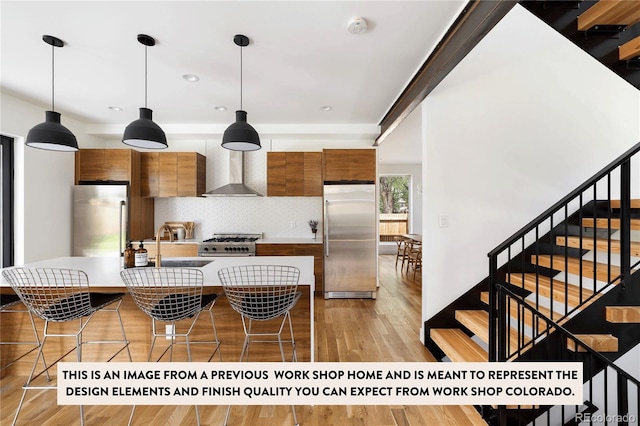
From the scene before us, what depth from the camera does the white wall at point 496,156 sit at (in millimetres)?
3107

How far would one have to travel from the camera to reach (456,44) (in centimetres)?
220

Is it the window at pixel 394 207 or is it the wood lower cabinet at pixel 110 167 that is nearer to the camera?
the wood lower cabinet at pixel 110 167

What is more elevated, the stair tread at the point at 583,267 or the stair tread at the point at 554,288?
the stair tread at the point at 583,267

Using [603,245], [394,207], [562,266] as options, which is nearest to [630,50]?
[603,245]

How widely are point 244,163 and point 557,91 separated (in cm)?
427

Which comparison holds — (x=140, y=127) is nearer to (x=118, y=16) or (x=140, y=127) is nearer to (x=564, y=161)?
(x=118, y=16)

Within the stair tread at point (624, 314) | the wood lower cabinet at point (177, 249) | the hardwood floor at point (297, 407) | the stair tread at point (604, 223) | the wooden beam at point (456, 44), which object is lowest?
the hardwood floor at point (297, 407)

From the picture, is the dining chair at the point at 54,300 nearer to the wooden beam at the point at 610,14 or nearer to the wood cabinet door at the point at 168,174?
the wood cabinet door at the point at 168,174

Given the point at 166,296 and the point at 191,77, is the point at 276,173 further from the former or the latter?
the point at 166,296

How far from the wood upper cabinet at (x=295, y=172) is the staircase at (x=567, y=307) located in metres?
2.74

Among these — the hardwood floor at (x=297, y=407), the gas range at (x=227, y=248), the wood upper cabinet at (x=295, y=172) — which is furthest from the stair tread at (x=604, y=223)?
the gas range at (x=227, y=248)

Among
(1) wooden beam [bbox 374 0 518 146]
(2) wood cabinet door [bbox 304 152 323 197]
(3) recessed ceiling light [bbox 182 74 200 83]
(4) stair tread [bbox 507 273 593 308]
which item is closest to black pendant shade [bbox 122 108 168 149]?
(3) recessed ceiling light [bbox 182 74 200 83]

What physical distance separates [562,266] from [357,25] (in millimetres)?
2585

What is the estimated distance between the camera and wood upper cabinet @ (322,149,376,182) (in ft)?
15.5
